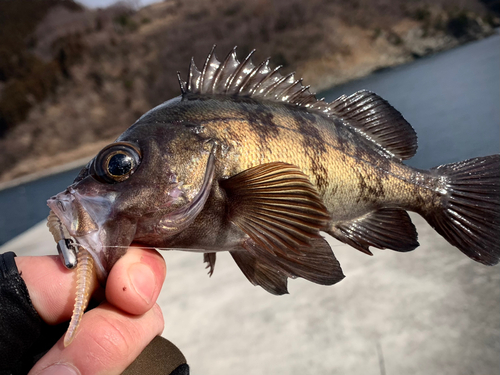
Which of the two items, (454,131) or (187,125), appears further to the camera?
(454,131)

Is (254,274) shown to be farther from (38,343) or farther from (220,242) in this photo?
(38,343)

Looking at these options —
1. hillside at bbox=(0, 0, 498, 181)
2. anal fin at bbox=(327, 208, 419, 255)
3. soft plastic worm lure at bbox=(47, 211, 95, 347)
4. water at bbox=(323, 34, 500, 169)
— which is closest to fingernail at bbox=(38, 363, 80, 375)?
soft plastic worm lure at bbox=(47, 211, 95, 347)

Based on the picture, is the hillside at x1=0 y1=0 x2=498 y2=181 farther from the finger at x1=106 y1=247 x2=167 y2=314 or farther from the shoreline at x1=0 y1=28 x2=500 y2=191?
the finger at x1=106 y1=247 x2=167 y2=314

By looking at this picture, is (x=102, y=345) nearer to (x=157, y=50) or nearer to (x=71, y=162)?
(x=71, y=162)

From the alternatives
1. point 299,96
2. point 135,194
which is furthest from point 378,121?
point 135,194

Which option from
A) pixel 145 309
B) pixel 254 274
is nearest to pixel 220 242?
pixel 254 274
